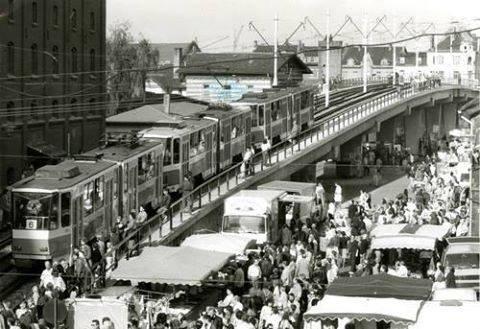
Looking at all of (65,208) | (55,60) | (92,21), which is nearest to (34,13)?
(55,60)

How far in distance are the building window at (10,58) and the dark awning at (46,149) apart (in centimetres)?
340

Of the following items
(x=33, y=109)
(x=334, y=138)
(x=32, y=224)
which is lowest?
(x=334, y=138)

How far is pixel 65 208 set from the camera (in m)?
32.8

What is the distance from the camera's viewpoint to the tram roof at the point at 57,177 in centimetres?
3275

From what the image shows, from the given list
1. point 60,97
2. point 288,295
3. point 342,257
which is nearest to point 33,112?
point 60,97

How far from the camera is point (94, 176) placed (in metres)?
34.8

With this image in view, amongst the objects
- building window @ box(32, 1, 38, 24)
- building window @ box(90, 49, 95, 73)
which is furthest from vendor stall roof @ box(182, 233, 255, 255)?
building window @ box(90, 49, 95, 73)

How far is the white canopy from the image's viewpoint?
2055 cm

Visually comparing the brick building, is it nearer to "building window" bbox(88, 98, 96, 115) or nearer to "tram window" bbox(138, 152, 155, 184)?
"building window" bbox(88, 98, 96, 115)

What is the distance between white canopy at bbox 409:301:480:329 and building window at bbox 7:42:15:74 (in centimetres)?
3154

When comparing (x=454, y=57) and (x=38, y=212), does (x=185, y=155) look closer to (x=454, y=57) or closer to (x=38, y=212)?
(x=38, y=212)

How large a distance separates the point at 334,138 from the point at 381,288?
146 ft

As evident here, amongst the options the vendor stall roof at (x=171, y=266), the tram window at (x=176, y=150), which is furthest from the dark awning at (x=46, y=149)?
the vendor stall roof at (x=171, y=266)

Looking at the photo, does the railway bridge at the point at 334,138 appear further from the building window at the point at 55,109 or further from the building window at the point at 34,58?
the building window at the point at 34,58
